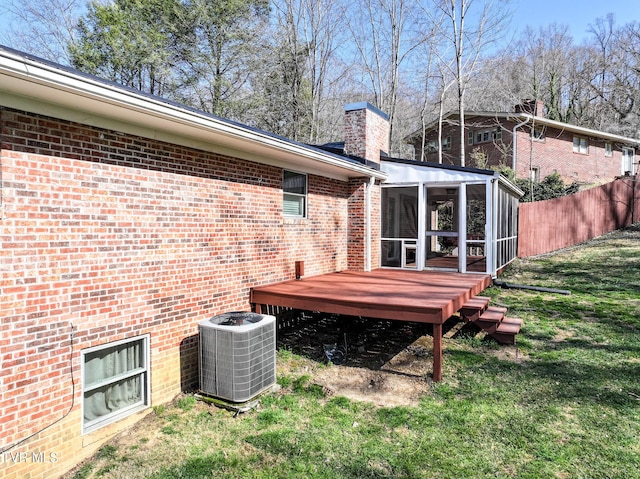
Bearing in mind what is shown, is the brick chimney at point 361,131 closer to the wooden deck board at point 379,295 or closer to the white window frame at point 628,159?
the wooden deck board at point 379,295

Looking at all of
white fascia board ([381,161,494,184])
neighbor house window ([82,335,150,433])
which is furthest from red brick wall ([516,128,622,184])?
neighbor house window ([82,335,150,433])

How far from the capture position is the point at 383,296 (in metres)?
5.91

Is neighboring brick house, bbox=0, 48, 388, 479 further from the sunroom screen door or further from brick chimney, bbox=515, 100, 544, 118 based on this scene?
brick chimney, bbox=515, 100, 544, 118

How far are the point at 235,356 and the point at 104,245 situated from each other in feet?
5.95

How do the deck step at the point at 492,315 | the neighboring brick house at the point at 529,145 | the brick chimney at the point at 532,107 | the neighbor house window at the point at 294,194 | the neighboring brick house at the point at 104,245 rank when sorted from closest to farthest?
the neighboring brick house at the point at 104,245 → the deck step at the point at 492,315 → the neighbor house window at the point at 294,194 → the neighboring brick house at the point at 529,145 → the brick chimney at the point at 532,107

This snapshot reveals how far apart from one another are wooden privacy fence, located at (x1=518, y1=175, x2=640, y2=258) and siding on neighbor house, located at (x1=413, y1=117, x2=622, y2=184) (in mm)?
3870

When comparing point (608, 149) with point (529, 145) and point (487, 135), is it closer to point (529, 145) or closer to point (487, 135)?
point (529, 145)

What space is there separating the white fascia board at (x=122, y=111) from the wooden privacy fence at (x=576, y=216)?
11266 millimetres

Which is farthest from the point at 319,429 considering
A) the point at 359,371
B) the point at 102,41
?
the point at 102,41

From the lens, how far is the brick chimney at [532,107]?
72.2ft

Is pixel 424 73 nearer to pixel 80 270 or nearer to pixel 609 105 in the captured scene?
pixel 609 105

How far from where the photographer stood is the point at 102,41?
639 inches

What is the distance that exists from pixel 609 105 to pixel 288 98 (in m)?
24.9

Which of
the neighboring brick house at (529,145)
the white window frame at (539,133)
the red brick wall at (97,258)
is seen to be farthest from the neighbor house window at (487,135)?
the red brick wall at (97,258)
